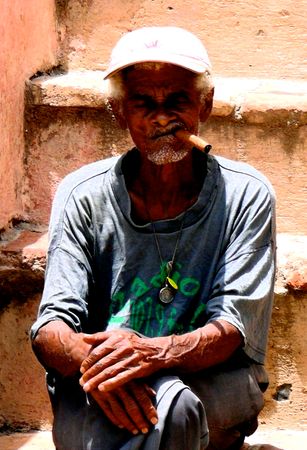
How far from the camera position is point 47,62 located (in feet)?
17.9

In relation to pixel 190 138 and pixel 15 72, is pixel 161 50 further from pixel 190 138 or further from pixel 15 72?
pixel 15 72

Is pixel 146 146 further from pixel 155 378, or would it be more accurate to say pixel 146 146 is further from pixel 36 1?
pixel 36 1

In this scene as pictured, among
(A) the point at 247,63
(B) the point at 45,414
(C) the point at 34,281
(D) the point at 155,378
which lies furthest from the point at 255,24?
(D) the point at 155,378

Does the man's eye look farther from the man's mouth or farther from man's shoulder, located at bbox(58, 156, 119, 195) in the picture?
man's shoulder, located at bbox(58, 156, 119, 195)

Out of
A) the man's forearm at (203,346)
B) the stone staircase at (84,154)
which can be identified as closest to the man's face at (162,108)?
the man's forearm at (203,346)

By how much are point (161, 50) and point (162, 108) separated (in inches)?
7.5

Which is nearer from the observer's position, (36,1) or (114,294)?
(114,294)

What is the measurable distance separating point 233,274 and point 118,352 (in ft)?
1.71

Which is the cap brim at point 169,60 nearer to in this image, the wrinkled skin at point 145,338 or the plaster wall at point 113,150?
the wrinkled skin at point 145,338

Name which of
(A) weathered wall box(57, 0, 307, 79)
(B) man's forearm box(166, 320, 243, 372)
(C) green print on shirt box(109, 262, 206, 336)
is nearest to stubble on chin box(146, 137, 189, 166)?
(C) green print on shirt box(109, 262, 206, 336)

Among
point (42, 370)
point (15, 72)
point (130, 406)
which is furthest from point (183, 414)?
point (15, 72)

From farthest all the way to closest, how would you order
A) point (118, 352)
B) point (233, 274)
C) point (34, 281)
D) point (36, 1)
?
point (36, 1), point (34, 281), point (233, 274), point (118, 352)

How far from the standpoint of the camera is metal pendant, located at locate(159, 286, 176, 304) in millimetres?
4070

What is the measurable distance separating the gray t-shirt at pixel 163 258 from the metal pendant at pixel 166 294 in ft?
0.06
